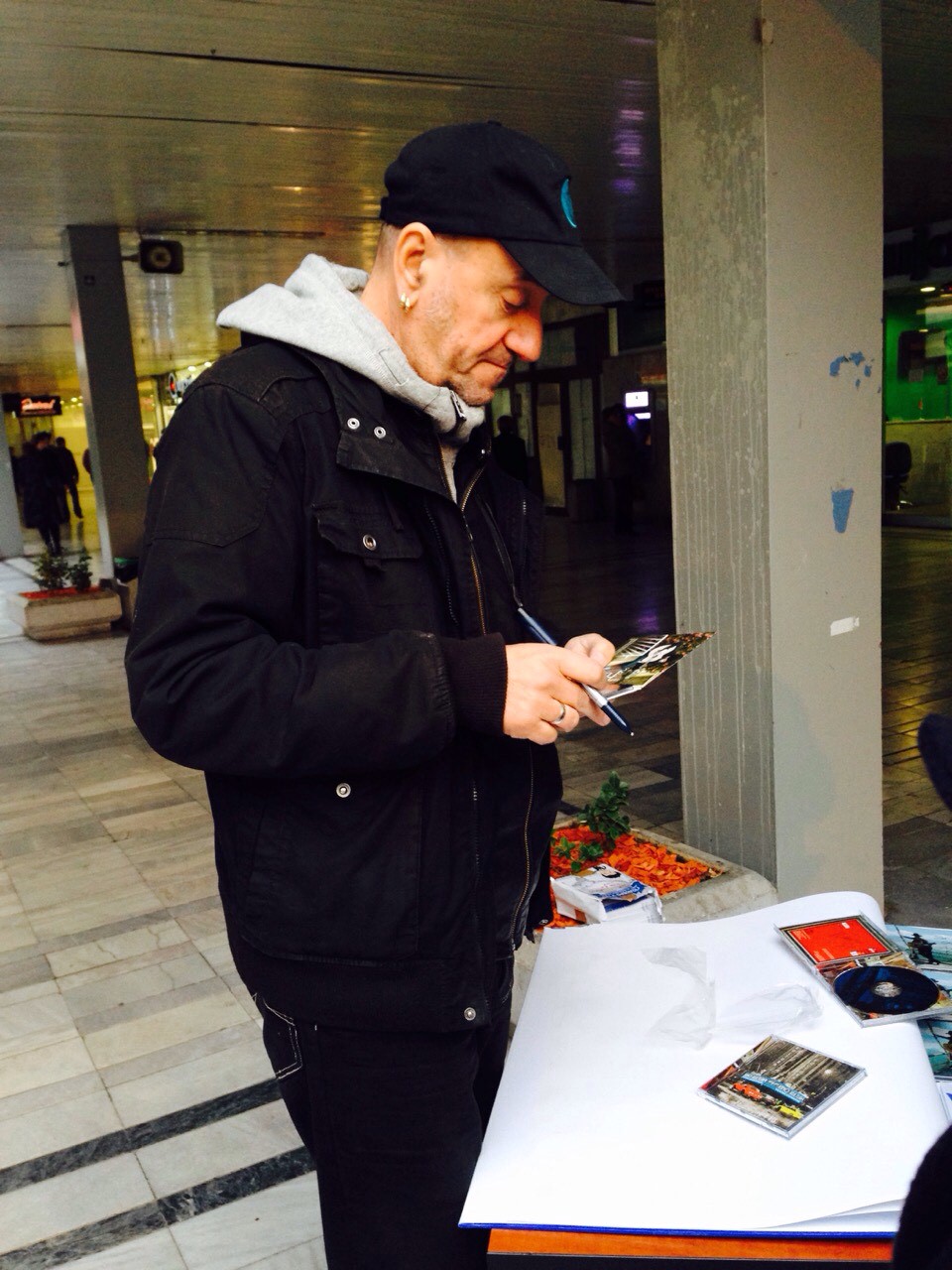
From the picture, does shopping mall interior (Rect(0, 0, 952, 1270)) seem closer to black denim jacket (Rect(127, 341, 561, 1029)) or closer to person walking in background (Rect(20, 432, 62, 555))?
black denim jacket (Rect(127, 341, 561, 1029))

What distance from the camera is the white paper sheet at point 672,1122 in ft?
3.83

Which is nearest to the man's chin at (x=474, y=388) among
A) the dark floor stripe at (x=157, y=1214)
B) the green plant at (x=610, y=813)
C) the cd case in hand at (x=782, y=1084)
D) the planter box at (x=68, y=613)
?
the cd case in hand at (x=782, y=1084)

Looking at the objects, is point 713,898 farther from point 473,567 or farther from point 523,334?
point 523,334

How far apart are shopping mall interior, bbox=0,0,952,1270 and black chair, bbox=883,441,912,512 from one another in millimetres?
52

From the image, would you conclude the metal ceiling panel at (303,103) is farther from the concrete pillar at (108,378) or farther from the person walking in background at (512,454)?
the person walking in background at (512,454)

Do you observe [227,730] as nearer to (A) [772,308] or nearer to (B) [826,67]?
(A) [772,308]

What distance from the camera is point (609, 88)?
6953 mm

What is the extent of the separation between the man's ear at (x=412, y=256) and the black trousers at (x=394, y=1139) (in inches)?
35.7

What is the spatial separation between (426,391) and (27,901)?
3907 mm

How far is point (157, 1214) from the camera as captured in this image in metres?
2.53

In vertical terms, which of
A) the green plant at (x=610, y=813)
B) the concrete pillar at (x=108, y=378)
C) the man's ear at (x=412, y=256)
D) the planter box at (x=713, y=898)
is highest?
the concrete pillar at (x=108, y=378)

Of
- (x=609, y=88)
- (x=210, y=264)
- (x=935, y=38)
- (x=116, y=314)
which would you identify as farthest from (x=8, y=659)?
(x=935, y=38)

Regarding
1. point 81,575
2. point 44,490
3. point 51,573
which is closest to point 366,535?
point 81,575

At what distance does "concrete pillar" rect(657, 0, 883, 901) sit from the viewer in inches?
116
